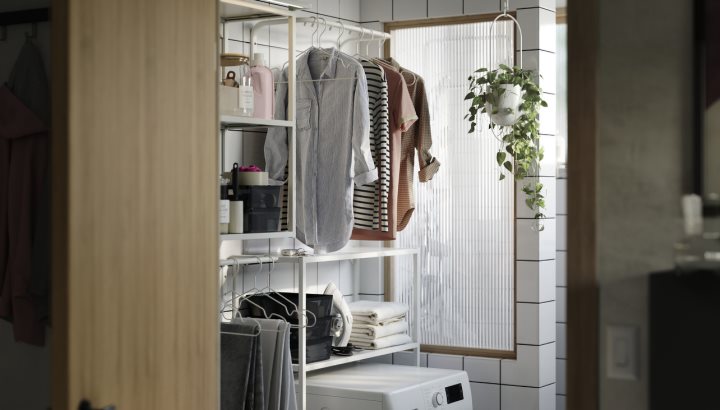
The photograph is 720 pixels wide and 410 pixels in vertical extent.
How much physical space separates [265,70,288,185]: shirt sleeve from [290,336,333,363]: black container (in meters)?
0.62

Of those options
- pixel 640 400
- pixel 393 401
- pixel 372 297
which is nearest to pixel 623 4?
pixel 640 400

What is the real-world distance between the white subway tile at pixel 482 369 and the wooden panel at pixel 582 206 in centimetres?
251

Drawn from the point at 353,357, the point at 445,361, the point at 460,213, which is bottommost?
the point at 445,361

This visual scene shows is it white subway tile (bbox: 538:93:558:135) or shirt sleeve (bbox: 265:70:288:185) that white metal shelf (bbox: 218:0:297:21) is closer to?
shirt sleeve (bbox: 265:70:288:185)

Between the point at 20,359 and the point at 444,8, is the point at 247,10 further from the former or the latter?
the point at 20,359

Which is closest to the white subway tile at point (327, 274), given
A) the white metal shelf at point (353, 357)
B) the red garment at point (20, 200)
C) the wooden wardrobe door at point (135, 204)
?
the white metal shelf at point (353, 357)

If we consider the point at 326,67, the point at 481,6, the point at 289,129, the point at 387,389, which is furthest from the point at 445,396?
the point at 481,6

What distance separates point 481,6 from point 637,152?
8.82 feet

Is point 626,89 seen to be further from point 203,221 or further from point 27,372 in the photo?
point 27,372

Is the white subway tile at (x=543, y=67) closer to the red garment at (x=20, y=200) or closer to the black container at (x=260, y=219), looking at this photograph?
the black container at (x=260, y=219)

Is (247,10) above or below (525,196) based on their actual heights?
above

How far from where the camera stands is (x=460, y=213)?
14.3 feet

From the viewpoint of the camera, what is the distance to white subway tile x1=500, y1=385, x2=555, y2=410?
4.09 m

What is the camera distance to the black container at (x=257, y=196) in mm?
3195
